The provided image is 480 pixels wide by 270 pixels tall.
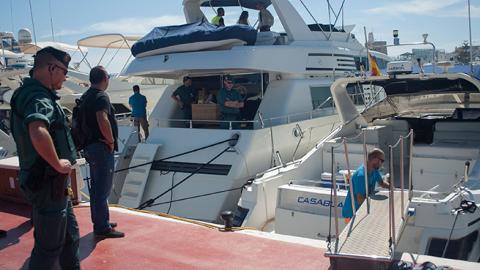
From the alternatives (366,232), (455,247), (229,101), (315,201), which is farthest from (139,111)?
(366,232)

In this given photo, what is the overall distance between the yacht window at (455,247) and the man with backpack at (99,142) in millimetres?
2987

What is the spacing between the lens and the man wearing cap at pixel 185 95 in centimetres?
938

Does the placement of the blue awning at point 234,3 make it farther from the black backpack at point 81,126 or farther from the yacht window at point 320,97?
the black backpack at point 81,126

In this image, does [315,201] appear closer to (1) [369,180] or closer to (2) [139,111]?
(1) [369,180]

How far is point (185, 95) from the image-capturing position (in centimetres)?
945

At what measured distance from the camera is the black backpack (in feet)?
12.1

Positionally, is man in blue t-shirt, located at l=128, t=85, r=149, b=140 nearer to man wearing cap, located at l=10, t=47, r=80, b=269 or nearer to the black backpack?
the black backpack

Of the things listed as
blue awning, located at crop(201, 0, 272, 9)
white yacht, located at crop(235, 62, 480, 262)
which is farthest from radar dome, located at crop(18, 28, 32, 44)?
white yacht, located at crop(235, 62, 480, 262)

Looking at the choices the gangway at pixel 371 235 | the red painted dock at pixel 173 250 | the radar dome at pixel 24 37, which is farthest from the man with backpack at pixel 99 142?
the radar dome at pixel 24 37

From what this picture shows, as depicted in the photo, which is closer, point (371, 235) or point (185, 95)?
point (371, 235)

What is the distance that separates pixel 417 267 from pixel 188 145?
5.48m

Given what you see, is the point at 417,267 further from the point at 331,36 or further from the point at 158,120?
the point at 331,36

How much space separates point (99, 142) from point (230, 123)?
423cm

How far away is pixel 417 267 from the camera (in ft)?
9.38
